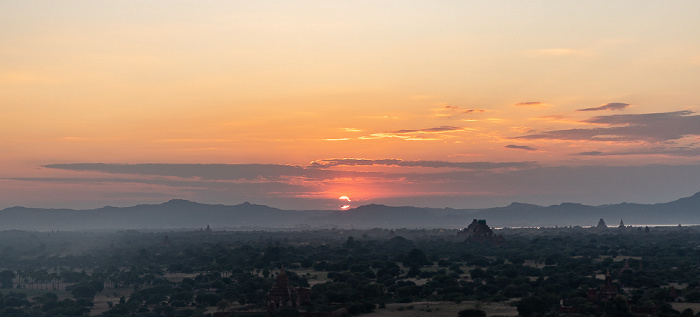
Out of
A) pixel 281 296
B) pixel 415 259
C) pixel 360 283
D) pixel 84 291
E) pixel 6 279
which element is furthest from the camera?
pixel 415 259

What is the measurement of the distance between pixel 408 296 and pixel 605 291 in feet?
69.1

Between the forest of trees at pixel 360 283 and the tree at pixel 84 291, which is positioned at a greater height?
the forest of trees at pixel 360 283

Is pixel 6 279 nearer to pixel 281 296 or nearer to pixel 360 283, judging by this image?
pixel 360 283

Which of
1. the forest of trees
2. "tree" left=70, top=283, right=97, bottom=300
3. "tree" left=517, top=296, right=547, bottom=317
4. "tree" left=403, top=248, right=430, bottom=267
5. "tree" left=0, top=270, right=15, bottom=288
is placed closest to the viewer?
"tree" left=517, top=296, right=547, bottom=317

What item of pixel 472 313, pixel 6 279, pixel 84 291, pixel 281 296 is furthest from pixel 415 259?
pixel 281 296

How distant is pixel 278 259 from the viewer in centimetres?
13625

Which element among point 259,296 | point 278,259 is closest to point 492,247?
point 278,259

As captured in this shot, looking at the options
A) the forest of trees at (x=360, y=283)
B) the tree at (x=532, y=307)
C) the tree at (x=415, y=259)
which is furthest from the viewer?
the tree at (x=415, y=259)

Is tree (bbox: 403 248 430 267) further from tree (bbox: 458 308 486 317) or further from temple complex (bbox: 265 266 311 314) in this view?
tree (bbox: 458 308 486 317)

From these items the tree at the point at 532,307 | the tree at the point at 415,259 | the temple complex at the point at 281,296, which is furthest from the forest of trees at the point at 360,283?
the temple complex at the point at 281,296

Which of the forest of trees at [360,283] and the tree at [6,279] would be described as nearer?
the forest of trees at [360,283]

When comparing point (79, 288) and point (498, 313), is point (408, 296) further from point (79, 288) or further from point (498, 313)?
point (79, 288)

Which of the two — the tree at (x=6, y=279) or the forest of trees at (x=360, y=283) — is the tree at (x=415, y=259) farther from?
the tree at (x=6, y=279)

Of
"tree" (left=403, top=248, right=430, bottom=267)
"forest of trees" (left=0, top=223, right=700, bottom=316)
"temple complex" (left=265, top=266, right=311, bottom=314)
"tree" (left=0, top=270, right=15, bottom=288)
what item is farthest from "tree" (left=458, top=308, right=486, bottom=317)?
"tree" (left=0, top=270, right=15, bottom=288)
